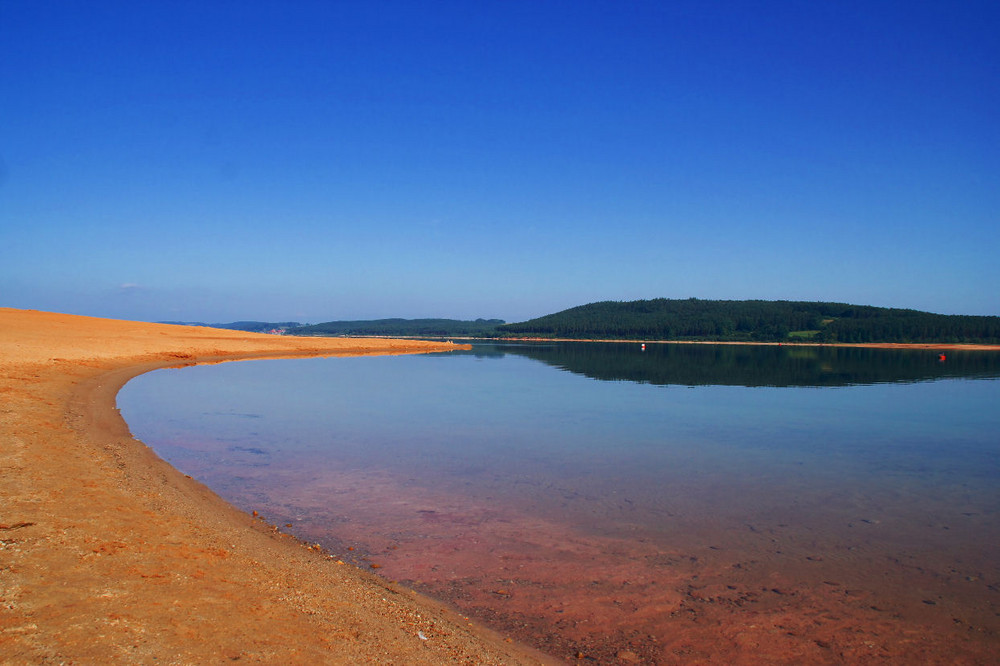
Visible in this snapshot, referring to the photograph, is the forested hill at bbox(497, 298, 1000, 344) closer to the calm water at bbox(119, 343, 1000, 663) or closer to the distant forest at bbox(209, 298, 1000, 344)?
the distant forest at bbox(209, 298, 1000, 344)

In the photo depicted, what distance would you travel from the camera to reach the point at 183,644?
4.46 meters

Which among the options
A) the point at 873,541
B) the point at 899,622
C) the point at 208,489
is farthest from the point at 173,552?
the point at 873,541

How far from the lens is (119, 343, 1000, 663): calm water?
6195 mm

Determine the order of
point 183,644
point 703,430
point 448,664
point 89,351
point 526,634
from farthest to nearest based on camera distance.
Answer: point 89,351 < point 703,430 < point 526,634 < point 448,664 < point 183,644

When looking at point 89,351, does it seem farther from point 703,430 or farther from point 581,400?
point 703,430

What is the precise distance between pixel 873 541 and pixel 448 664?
6.77 meters

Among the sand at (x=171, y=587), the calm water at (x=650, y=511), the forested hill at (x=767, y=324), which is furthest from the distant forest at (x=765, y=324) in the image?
the sand at (x=171, y=587)

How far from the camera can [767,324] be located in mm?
155000

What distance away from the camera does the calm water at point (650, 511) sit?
244 inches

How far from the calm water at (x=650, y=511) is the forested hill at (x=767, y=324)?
128418 millimetres

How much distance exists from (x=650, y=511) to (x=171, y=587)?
6.92 m

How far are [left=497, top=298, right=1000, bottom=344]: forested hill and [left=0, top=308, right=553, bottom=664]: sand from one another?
146 m

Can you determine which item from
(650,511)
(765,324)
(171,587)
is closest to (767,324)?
(765,324)

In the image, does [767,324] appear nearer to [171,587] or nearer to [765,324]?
[765,324]
